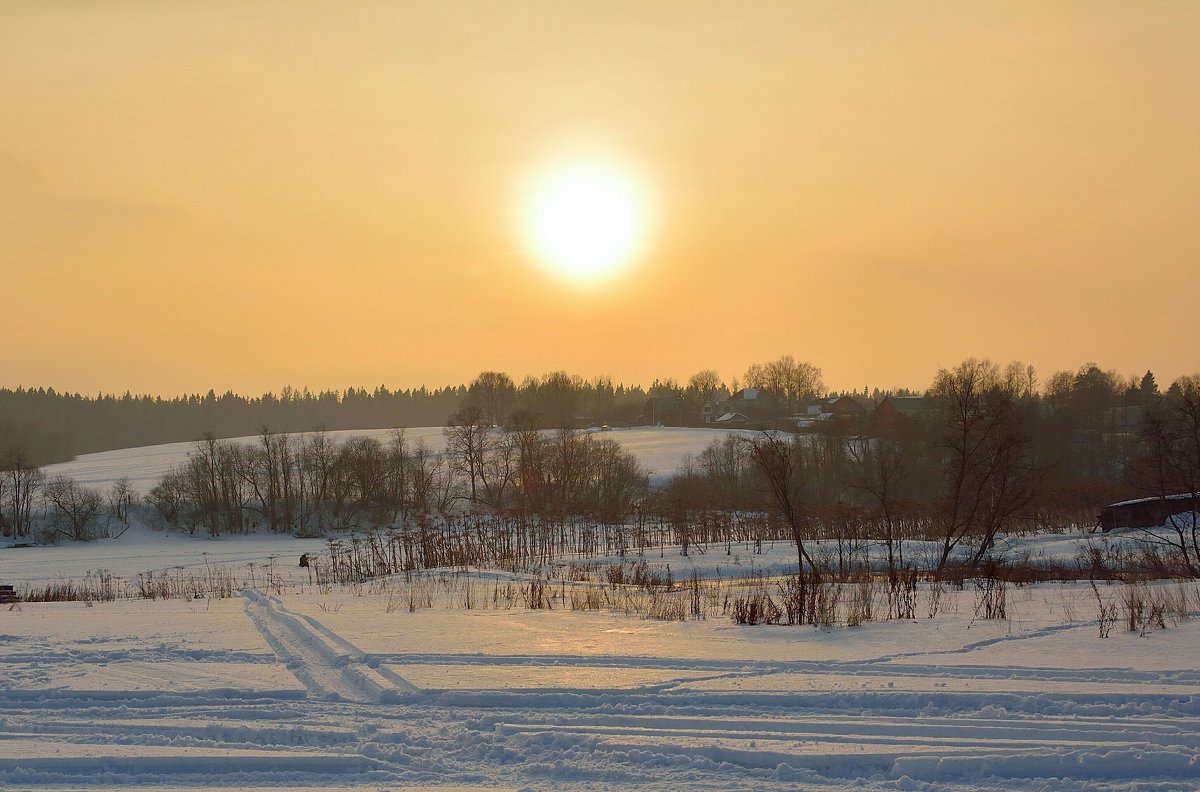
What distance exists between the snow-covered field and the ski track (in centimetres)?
2

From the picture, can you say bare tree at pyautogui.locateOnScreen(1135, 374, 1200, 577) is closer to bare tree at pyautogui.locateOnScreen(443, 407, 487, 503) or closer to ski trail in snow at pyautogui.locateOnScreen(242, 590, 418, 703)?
ski trail in snow at pyautogui.locateOnScreen(242, 590, 418, 703)

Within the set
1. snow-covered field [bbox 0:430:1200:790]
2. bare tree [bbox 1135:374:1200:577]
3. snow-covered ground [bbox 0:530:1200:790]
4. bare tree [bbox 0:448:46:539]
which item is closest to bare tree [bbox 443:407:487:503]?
bare tree [bbox 0:448:46:539]

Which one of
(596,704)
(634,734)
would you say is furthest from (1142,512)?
(634,734)

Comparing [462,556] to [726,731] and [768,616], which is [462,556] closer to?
[768,616]

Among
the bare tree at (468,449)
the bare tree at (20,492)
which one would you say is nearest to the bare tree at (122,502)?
the bare tree at (20,492)

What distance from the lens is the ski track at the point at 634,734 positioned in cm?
610

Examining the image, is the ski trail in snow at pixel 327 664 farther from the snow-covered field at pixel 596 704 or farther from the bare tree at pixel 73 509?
the bare tree at pixel 73 509

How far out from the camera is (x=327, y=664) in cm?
947

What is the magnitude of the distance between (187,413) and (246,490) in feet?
323

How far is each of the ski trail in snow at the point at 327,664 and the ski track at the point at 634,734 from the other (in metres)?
0.04

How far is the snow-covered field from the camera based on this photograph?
6.19 meters

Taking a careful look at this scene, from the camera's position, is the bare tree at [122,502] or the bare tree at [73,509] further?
the bare tree at [122,502]

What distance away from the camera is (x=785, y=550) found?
29984 mm

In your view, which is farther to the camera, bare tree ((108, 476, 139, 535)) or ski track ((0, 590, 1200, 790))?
bare tree ((108, 476, 139, 535))
